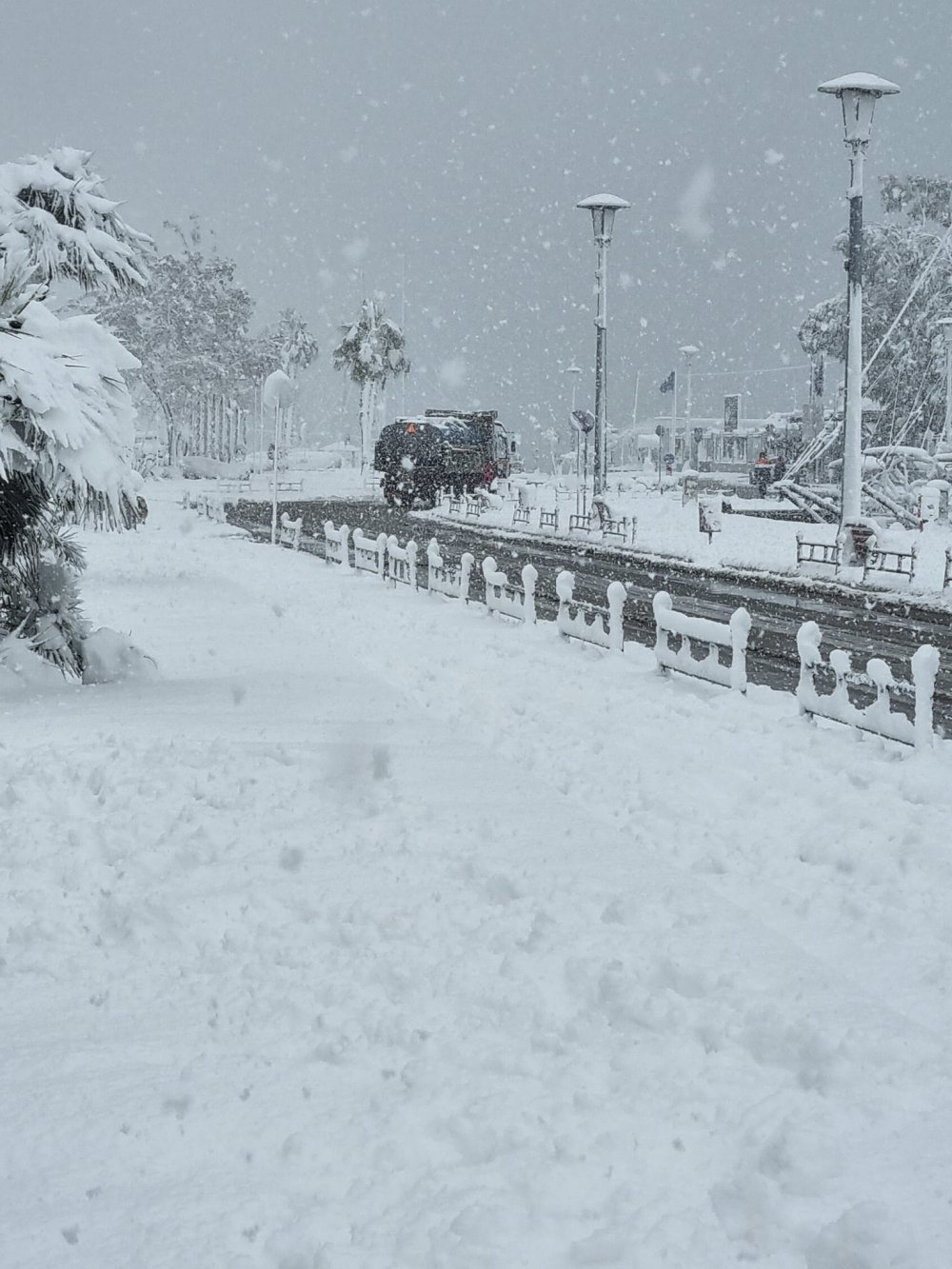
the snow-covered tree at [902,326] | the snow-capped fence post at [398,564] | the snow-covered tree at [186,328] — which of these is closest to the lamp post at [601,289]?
the snow-capped fence post at [398,564]

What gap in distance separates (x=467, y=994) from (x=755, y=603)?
17.1m

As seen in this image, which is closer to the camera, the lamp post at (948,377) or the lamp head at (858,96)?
the lamp head at (858,96)

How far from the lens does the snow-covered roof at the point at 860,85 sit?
2247 centimetres

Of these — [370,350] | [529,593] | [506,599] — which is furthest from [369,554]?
[370,350]

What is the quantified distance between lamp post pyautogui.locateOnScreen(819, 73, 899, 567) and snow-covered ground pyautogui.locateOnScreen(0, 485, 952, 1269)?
14.8 metres

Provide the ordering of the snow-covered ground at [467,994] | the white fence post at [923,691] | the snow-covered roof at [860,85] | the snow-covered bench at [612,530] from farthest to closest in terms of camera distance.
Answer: the snow-covered bench at [612,530], the snow-covered roof at [860,85], the white fence post at [923,691], the snow-covered ground at [467,994]

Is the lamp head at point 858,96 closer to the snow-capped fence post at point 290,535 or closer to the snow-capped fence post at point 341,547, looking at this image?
the snow-capped fence post at point 341,547

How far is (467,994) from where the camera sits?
5.68 metres

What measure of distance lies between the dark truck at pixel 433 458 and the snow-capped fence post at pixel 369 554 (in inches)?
1025

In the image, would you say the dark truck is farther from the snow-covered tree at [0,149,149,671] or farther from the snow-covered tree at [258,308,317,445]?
the snow-covered tree at [258,308,317,445]

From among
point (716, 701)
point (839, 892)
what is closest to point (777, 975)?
point (839, 892)

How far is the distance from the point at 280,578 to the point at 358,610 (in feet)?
17.0

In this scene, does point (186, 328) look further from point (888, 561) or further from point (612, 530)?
point (888, 561)

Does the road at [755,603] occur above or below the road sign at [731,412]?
below
